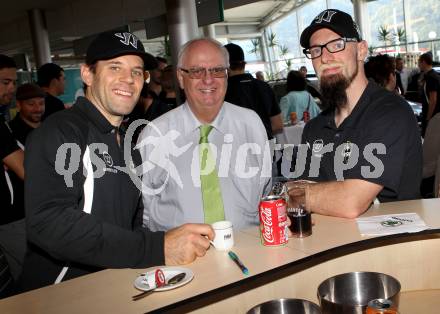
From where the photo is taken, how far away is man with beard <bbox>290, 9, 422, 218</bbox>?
6.22 ft

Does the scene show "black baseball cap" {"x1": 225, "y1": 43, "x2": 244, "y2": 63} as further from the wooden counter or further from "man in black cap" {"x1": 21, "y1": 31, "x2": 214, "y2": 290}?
the wooden counter

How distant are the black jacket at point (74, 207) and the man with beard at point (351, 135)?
33.0 inches

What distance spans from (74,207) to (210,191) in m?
0.97

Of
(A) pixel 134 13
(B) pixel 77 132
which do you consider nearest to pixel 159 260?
(B) pixel 77 132

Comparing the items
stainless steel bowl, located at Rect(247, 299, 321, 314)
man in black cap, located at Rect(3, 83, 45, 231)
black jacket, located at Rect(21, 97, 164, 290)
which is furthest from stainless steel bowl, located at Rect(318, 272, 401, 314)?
man in black cap, located at Rect(3, 83, 45, 231)

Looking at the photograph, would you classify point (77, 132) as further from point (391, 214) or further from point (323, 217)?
point (391, 214)

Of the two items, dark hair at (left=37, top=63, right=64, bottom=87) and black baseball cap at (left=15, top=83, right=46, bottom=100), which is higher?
dark hair at (left=37, top=63, right=64, bottom=87)

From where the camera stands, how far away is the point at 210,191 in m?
2.41

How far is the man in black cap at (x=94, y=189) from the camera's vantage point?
152cm

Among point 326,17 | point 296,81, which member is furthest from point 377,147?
point 296,81

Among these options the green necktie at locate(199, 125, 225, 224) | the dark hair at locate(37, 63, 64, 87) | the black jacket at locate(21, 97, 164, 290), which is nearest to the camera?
the black jacket at locate(21, 97, 164, 290)

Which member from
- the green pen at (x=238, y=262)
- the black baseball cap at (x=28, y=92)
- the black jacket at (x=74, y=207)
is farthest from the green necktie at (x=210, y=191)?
the black baseball cap at (x=28, y=92)

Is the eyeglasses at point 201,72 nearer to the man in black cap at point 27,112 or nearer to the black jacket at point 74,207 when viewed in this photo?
the black jacket at point 74,207

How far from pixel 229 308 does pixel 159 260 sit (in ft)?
Answer: 0.99
